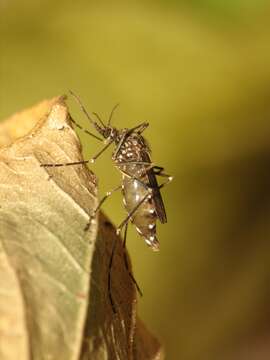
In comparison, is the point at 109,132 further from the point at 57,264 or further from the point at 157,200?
the point at 57,264

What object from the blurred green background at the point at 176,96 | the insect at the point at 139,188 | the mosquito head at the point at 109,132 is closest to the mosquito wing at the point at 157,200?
the insect at the point at 139,188

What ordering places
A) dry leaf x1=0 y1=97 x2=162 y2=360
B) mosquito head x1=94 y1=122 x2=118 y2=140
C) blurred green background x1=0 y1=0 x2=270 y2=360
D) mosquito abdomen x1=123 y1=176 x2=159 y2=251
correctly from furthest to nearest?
blurred green background x1=0 y1=0 x2=270 y2=360
mosquito head x1=94 y1=122 x2=118 y2=140
mosquito abdomen x1=123 y1=176 x2=159 y2=251
dry leaf x1=0 y1=97 x2=162 y2=360

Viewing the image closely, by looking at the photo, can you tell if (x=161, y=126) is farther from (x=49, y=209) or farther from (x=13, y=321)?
(x=13, y=321)

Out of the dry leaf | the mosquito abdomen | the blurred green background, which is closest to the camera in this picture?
the dry leaf

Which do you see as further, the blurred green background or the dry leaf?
the blurred green background

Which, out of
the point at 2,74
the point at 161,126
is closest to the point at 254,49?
the point at 161,126

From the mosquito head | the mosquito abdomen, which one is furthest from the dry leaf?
the mosquito head

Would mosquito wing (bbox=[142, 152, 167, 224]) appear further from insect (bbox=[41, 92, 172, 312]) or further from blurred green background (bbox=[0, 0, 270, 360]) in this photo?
blurred green background (bbox=[0, 0, 270, 360])
